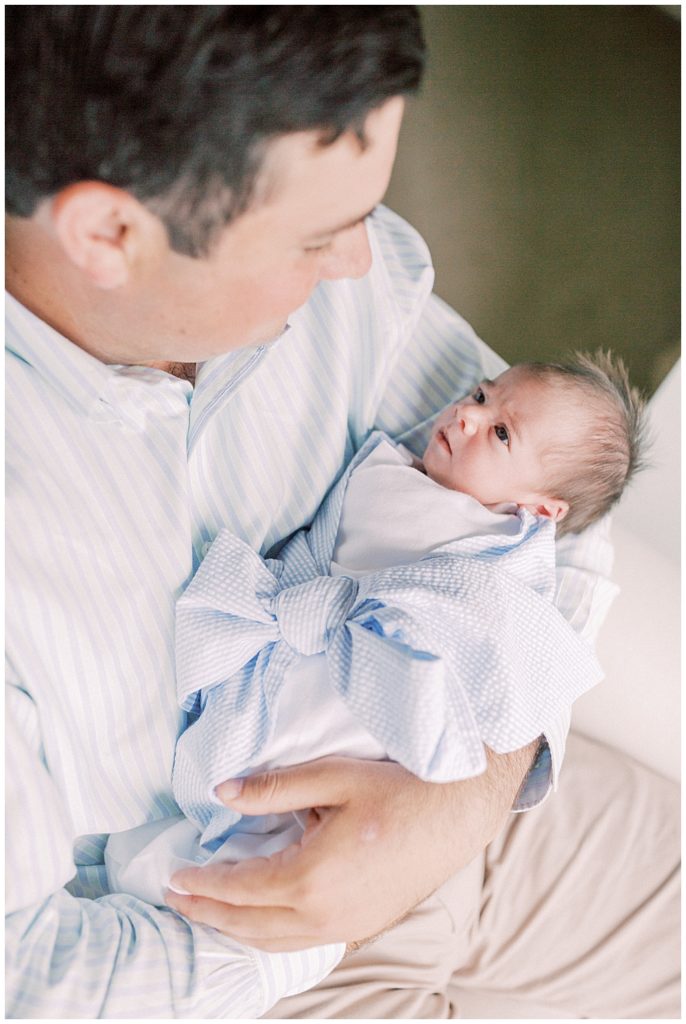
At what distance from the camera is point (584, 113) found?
1.79m

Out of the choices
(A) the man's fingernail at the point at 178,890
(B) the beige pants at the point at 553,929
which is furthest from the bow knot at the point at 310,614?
(B) the beige pants at the point at 553,929

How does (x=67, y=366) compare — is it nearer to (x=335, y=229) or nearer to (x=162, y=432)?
(x=162, y=432)

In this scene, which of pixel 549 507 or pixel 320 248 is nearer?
pixel 320 248

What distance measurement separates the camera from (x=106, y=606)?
3.02ft

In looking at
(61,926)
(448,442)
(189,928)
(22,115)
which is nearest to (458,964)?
(189,928)

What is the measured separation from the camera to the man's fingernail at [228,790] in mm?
948

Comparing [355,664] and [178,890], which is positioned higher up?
[355,664]

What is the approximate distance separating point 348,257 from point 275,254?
0.10 meters

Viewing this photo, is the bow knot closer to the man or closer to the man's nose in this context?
the man

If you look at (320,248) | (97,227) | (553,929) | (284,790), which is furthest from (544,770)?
(97,227)

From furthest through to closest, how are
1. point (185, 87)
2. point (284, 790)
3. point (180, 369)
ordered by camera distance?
point (180, 369)
point (284, 790)
point (185, 87)

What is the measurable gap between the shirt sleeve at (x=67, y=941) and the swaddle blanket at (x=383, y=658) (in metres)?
0.13

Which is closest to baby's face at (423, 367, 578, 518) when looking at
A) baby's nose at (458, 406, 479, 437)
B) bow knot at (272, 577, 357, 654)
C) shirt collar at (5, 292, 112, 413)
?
baby's nose at (458, 406, 479, 437)

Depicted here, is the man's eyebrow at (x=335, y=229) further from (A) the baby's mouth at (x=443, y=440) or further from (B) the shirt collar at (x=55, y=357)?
(A) the baby's mouth at (x=443, y=440)
